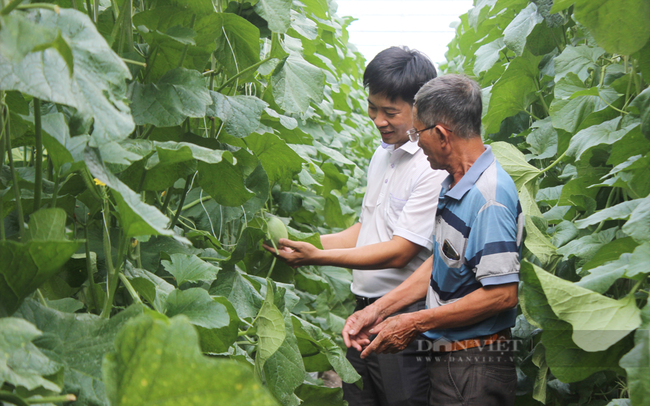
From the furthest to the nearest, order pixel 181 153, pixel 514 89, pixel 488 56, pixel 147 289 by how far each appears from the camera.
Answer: pixel 488 56, pixel 514 89, pixel 147 289, pixel 181 153

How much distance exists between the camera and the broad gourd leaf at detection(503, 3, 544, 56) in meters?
1.71

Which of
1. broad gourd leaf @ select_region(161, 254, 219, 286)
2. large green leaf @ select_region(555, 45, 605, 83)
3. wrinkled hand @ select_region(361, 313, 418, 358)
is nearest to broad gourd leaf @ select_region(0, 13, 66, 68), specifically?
broad gourd leaf @ select_region(161, 254, 219, 286)

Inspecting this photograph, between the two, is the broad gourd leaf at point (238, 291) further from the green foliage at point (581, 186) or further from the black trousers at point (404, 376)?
the black trousers at point (404, 376)

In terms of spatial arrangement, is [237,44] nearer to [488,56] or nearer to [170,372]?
[170,372]

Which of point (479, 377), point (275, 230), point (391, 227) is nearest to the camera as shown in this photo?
point (479, 377)

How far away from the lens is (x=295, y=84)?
1.22 m

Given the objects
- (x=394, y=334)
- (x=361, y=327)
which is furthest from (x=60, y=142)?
(x=361, y=327)

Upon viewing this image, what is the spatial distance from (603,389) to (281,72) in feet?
4.18

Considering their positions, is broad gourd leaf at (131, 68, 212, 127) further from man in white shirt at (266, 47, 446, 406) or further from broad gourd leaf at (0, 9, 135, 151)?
man in white shirt at (266, 47, 446, 406)

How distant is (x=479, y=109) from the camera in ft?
4.92

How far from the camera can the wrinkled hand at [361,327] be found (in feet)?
5.47

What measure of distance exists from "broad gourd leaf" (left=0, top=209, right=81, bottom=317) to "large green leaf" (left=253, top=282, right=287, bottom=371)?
1.61ft

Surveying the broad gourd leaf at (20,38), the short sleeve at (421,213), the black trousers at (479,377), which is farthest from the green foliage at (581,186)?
the broad gourd leaf at (20,38)

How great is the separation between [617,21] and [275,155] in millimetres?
777
